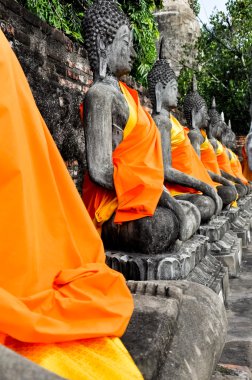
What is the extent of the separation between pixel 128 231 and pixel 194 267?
1.88ft

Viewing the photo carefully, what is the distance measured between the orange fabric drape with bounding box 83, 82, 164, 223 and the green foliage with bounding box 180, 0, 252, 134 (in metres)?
9.81

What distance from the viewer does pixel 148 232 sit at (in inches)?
92.7

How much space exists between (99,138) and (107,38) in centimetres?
56

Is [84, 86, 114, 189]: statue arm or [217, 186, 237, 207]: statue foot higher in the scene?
[84, 86, 114, 189]: statue arm

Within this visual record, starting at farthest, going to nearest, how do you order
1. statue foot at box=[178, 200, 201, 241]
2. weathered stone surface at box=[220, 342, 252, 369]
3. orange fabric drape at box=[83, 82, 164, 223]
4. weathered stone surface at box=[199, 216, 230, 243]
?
weathered stone surface at box=[199, 216, 230, 243], statue foot at box=[178, 200, 201, 241], orange fabric drape at box=[83, 82, 164, 223], weathered stone surface at box=[220, 342, 252, 369]

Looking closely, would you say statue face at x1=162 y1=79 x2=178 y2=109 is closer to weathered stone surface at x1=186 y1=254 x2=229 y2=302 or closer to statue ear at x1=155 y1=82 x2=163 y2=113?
statue ear at x1=155 y1=82 x2=163 y2=113

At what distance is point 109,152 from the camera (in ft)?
7.79

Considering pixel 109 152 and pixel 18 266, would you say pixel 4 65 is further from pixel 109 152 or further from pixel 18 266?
pixel 109 152

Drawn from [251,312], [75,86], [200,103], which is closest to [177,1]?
[200,103]

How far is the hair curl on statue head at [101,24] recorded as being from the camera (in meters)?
2.51

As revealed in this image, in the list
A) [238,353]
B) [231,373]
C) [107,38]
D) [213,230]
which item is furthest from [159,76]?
[231,373]

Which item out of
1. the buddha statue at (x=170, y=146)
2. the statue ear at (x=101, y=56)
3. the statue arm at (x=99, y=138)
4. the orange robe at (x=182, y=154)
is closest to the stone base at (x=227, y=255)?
the buddha statue at (x=170, y=146)

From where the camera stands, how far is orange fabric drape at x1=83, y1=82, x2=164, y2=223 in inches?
90.6

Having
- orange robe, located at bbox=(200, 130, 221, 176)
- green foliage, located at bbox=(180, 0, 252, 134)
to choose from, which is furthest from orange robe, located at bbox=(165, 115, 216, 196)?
green foliage, located at bbox=(180, 0, 252, 134)
